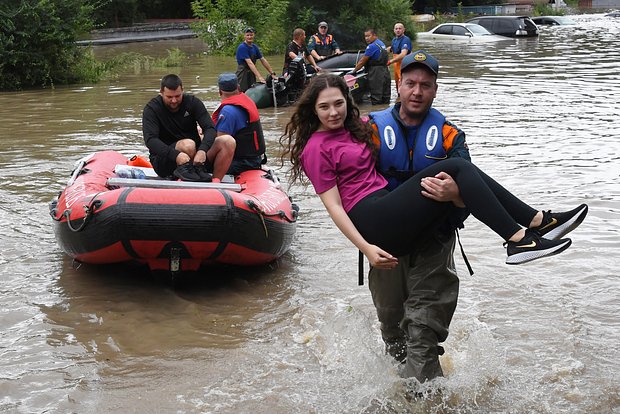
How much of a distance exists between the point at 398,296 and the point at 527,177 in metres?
6.15

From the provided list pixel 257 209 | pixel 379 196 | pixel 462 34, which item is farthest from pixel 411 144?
pixel 462 34

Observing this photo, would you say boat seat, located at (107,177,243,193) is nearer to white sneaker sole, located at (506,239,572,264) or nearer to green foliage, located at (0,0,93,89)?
white sneaker sole, located at (506,239,572,264)

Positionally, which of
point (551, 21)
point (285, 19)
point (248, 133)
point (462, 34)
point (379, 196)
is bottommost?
point (551, 21)

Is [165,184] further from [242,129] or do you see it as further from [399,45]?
[399,45]

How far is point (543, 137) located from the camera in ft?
42.1

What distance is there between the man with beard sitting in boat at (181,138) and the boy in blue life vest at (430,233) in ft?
10.9

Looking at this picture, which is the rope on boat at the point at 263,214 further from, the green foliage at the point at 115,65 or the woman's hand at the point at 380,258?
the green foliage at the point at 115,65

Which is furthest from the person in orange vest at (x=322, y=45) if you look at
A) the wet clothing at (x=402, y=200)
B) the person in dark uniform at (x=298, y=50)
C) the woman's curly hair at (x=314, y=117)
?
the wet clothing at (x=402, y=200)

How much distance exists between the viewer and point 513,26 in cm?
3506

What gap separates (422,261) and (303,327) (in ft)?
6.43

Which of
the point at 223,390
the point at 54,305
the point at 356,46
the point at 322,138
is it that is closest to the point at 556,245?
the point at 322,138

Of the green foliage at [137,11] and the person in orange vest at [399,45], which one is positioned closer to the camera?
the person in orange vest at [399,45]

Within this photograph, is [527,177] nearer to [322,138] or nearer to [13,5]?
[322,138]

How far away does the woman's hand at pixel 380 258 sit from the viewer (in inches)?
157
